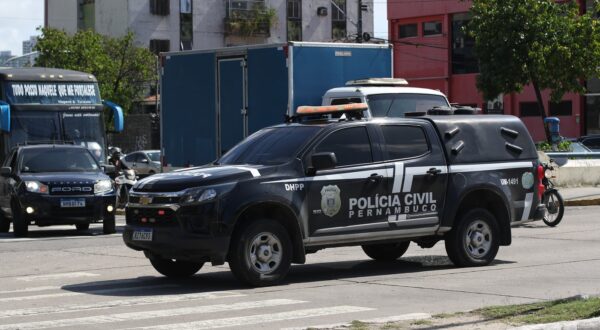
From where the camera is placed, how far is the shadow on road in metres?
12.9

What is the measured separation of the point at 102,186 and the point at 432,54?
44885 mm

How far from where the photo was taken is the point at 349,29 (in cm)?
8400

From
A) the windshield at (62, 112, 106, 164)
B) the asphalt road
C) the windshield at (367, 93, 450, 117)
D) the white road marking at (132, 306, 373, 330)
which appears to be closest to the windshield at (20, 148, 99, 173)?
the windshield at (62, 112, 106, 164)

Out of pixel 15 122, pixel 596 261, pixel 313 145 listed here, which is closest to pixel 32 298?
pixel 313 145

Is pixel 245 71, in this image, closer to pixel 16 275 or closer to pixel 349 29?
pixel 16 275

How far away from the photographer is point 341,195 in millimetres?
13312

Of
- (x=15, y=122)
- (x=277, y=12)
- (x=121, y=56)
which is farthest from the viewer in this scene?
(x=277, y=12)

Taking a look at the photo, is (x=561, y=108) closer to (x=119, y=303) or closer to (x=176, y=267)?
(x=176, y=267)

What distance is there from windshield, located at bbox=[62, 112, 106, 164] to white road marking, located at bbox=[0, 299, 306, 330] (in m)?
16.0

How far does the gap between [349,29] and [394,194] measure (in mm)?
71054

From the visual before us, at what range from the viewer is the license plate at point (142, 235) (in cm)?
1288

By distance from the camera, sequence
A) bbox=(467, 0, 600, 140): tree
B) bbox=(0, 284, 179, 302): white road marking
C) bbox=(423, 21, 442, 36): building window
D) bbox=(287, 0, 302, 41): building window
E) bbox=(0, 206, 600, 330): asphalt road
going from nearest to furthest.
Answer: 1. bbox=(0, 206, 600, 330): asphalt road
2. bbox=(0, 284, 179, 302): white road marking
3. bbox=(467, 0, 600, 140): tree
4. bbox=(423, 21, 442, 36): building window
5. bbox=(287, 0, 302, 41): building window

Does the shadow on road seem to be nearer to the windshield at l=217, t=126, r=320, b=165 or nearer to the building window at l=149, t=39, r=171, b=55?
the windshield at l=217, t=126, r=320, b=165

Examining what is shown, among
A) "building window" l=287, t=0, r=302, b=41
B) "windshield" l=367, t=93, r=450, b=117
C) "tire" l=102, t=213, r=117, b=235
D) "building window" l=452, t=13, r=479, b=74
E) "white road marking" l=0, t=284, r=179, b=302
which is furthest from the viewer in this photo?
"building window" l=287, t=0, r=302, b=41
